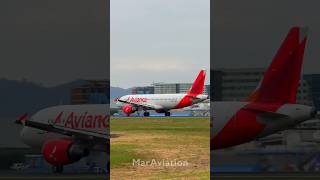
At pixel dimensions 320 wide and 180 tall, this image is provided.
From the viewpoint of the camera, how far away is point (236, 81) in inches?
472

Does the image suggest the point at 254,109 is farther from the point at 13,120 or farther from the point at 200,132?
the point at 13,120

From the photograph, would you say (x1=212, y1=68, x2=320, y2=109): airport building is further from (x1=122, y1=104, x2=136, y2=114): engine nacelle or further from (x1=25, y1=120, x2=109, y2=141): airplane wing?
(x1=25, y1=120, x2=109, y2=141): airplane wing

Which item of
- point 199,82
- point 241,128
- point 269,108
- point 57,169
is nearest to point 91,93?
point 57,169

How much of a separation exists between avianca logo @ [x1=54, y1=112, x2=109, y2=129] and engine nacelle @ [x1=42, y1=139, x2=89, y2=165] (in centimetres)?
43

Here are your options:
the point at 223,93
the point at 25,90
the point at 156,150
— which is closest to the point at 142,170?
the point at 156,150

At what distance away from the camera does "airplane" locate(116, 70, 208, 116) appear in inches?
411

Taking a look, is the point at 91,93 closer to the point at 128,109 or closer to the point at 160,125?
the point at 128,109

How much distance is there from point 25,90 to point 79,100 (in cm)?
126

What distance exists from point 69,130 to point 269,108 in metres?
4.49

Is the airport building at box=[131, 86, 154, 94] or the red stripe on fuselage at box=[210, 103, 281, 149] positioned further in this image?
A: the red stripe on fuselage at box=[210, 103, 281, 149]

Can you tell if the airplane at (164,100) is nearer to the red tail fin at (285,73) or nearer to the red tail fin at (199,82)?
the red tail fin at (199,82)

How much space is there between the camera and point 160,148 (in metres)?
9.56

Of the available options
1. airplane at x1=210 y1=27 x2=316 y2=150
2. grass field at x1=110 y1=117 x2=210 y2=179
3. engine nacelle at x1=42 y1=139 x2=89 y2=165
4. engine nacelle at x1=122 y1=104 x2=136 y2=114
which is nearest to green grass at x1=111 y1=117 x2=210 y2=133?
grass field at x1=110 y1=117 x2=210 y2=179

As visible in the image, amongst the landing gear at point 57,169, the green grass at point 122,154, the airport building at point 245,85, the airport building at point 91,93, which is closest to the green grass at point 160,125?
the green grass at point 122,154
